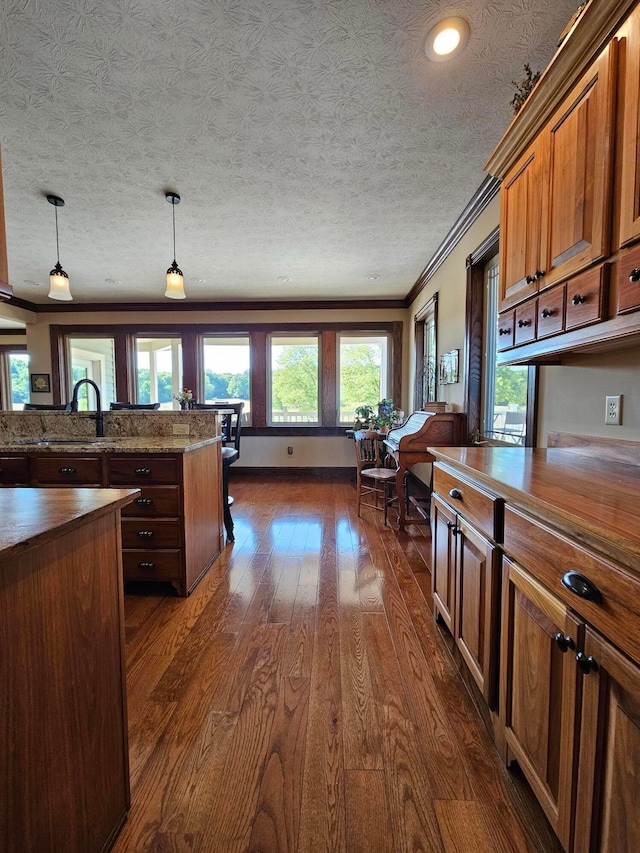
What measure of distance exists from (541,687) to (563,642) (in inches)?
7.9

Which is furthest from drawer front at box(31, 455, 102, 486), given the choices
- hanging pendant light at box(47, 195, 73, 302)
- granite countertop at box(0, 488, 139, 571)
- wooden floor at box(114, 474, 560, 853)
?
hanging pendant light at box(47, 195, 73, 302)

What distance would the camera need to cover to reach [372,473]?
11.4ft

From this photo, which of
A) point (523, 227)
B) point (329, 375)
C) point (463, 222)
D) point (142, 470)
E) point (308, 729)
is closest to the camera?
point (308, 729)

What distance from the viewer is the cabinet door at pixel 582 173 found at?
106 cm

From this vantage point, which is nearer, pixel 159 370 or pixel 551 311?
pixel 551 311

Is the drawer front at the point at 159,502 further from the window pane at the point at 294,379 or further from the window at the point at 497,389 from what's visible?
the window pane at the point at 294,379

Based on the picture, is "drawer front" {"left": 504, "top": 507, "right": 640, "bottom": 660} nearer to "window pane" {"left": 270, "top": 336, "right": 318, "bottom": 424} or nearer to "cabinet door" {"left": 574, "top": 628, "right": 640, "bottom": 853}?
"cabinet door" {"left": 574, "top": 628, "right": 640, "bottom": 853}

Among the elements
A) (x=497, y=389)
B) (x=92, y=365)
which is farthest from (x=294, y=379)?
(x=92, y=365)

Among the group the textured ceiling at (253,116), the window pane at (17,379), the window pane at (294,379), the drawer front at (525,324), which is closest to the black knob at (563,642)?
the drawer front at (525,324)

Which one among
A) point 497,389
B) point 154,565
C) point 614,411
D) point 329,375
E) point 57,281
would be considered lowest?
point 154,565

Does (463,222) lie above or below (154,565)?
above

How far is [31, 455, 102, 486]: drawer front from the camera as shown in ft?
6.92

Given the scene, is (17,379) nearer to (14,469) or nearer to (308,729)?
(14,469)

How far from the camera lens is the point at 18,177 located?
253 centimetres
